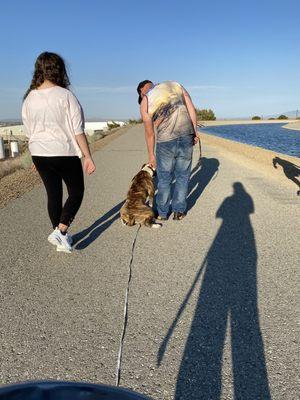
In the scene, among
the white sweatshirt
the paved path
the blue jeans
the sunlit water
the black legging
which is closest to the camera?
the paved path

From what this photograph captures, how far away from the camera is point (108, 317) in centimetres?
337

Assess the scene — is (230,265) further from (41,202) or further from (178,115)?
(41,202)

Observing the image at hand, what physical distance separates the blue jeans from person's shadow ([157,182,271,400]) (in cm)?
148

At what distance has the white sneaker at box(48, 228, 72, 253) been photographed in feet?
15.6

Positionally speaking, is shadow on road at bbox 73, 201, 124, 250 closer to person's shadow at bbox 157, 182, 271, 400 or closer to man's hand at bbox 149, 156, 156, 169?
man's hand at bbox 149, 156, 156, 169

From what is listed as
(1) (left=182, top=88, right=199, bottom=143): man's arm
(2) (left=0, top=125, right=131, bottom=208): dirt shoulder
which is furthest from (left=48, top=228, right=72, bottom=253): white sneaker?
(2) (left=0, top=125, right=131, bottom=208): dirt shoulder

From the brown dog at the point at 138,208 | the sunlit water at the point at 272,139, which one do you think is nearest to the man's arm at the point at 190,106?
the brown dog at the point at 138,208

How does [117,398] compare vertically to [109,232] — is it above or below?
above

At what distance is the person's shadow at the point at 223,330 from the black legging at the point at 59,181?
1702 mm

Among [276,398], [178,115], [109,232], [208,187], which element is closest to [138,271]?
[109,232]

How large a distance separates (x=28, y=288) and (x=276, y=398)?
253cm

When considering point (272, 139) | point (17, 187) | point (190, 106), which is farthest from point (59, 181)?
point (272, 139)

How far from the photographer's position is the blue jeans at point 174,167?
6266mm

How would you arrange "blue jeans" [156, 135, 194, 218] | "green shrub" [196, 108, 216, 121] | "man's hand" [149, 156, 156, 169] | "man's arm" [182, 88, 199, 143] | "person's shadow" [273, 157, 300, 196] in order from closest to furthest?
"man's arm" [182, 88, 199, 143]
"blue jeans" [156, 135, 194, 218]
"man's hand" [149, 156, 156, 169]
"person's shadow" [273, 157, 300, 196]
"green shrub" [196, 108, 216, 121]
